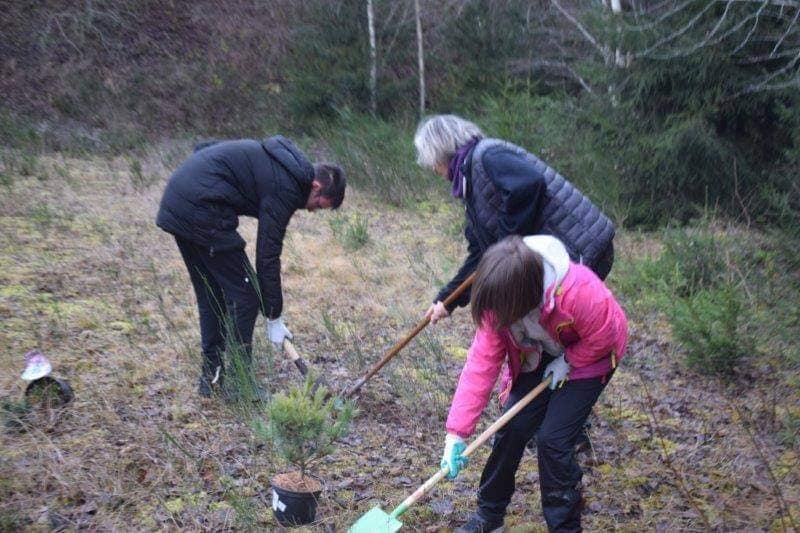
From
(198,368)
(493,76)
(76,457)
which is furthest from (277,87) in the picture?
(76,457)

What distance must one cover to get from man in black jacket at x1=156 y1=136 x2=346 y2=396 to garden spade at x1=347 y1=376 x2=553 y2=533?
147 cm

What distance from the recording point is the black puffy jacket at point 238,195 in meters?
4.13

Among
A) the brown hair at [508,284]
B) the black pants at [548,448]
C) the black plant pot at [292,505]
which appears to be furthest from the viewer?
the black plant pot at [292,505]

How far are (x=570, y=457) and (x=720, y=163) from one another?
600 cm

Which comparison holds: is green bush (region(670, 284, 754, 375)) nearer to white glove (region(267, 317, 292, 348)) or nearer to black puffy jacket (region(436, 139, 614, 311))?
black puffy jacket (region(436, 139, 614, 311))

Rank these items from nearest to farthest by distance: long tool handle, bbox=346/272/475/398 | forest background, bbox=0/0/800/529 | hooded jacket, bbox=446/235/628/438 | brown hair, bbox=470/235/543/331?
brown hair, bbox=470/235/543/331 < hooded jacket, bbox=446/235/628/438 < long tool handle, bbox=346/272/475/398 < forest background, bbox=0/0/800/529

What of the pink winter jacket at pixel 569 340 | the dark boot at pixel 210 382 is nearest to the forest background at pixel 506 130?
the pink winter jacket at pixel 569 340

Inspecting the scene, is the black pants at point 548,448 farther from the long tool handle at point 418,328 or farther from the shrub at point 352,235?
the shrub at point 352,235

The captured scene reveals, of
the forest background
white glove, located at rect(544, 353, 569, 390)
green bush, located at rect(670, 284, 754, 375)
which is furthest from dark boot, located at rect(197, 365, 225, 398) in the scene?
green bush, located at rect(670, 284, 754, 375)

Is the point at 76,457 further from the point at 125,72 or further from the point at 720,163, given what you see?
the point at 125,72

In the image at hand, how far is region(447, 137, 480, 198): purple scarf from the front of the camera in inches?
141

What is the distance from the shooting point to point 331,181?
4.21m

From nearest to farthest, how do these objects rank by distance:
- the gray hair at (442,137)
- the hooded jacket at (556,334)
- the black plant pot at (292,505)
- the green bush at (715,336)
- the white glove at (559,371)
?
the hooded jacket at (556,334)
the white glove at (559,371)
the black plant pot at (292,505)
the gray hair at (442,137)
the green bush at (715,336)

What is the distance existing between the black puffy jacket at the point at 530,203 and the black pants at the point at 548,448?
0.70 meters
